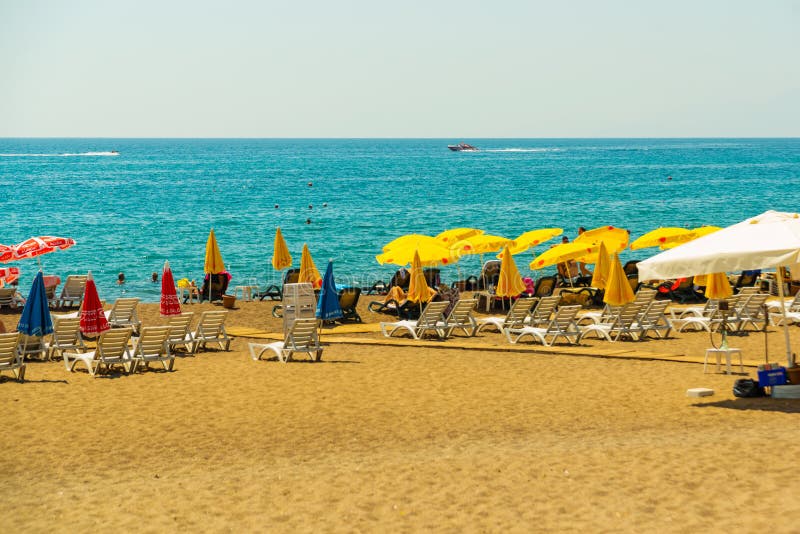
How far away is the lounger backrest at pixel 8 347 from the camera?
14.4 metres

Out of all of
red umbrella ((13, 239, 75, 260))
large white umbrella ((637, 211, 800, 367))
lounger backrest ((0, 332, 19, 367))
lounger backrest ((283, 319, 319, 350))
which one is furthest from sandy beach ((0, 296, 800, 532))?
red umbrella ((13, 239, 75, 260))

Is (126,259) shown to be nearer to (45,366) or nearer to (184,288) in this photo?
(184,288)

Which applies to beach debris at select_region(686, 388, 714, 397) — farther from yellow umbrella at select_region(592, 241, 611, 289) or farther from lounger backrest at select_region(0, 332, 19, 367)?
yellow umbrella at select_region(592, 241, 611, 289)

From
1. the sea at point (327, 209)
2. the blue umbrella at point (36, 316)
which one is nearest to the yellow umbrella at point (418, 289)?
the blue umbrella at point (36, 316)

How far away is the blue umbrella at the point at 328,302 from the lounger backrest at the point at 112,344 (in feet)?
13.5

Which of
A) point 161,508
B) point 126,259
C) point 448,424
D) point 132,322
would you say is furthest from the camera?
point 126,259

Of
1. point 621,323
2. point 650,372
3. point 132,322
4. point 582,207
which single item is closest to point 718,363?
point 650,372

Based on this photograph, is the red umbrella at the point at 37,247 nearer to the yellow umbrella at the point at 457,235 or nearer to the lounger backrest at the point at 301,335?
the yellow umbrella at the point at 457,235

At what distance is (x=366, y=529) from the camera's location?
8.12 metres

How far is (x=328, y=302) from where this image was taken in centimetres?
1844

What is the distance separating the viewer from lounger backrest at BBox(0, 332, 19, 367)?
14.4 m

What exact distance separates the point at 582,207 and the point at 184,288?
2127 inches

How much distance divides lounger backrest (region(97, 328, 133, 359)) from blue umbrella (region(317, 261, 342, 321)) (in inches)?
161

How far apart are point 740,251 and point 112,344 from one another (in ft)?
29.0
